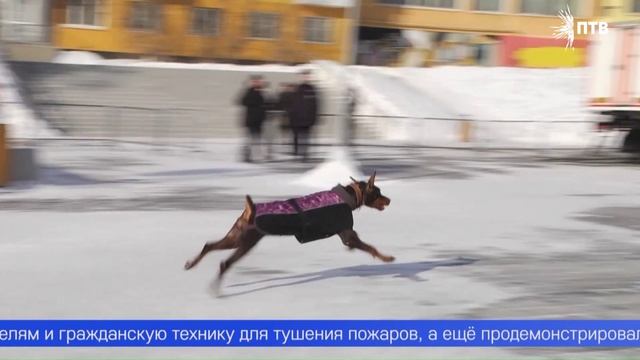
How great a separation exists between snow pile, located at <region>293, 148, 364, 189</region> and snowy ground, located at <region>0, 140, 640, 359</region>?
0.44 feet

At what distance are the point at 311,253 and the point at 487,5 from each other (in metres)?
41.7

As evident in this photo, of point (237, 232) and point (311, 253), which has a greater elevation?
point (237, 232)

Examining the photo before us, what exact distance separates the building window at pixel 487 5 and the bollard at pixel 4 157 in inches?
1512

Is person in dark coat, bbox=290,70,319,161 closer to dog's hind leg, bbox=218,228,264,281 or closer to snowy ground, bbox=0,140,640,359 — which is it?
snowy ground, bbox=0,140,640,359

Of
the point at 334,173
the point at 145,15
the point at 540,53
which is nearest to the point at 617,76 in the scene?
the point at 334,173

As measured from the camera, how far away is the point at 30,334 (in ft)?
18.5

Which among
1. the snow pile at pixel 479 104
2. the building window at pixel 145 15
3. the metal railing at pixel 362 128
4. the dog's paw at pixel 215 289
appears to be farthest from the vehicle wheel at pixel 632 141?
the building window at pixel 145 15

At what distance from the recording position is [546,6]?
48344 mm

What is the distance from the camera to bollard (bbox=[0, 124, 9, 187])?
12.6 meters

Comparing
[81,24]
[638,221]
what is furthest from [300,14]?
[638,221]

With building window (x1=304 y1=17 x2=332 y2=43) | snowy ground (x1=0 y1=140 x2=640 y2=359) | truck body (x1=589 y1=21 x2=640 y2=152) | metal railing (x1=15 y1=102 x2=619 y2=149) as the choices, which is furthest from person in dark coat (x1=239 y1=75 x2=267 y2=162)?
building window (x1=304 y1=17 x2=332 y2=43)

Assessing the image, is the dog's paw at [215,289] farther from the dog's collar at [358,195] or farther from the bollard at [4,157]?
the bollard at [4,157]

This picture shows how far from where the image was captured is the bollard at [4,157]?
495 inches

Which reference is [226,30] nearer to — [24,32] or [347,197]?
[24,32]
